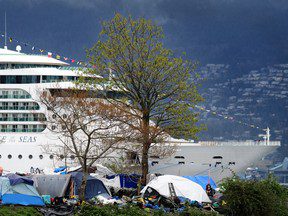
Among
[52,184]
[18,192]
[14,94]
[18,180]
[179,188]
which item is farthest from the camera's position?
Result: [14,94]

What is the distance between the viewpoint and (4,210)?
24219mm

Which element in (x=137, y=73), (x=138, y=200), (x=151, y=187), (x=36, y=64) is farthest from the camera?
(x=36, y=64)

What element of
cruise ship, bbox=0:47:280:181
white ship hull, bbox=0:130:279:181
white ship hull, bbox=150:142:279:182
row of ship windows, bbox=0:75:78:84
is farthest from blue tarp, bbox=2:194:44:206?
row of ship windows, bbox=0:75:78:84

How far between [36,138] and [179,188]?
20694mm

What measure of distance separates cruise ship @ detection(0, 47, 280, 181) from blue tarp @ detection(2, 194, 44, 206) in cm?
1982

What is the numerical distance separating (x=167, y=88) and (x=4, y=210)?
44.9 ft

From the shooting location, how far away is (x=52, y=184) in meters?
32.0

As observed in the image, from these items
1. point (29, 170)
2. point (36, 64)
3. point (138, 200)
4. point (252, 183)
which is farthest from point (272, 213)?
point (36, 64)

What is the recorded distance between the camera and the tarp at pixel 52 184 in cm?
3167

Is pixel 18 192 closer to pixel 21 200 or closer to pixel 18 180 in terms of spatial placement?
pixel 18 180

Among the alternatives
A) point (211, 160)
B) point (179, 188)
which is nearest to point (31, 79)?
point (211, 160)

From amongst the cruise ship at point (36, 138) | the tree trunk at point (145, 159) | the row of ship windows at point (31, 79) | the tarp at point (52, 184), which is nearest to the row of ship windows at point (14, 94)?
the cruise ship at point (36, 138)

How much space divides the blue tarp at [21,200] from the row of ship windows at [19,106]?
22.1 metres

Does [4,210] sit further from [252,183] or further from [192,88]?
[192,88]
